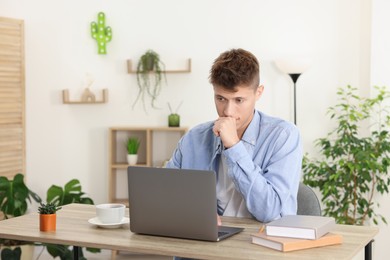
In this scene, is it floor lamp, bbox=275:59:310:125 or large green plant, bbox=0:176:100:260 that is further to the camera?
floor lamp, bbox=275:59:310:125

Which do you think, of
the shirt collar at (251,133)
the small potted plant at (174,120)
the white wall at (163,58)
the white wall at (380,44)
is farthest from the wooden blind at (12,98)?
the shirt collar at (251,133)

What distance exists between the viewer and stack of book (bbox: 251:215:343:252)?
6.93ft

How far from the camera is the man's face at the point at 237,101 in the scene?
2.64 m

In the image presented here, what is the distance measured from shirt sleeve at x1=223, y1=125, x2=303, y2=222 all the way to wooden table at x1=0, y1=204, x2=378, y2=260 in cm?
9

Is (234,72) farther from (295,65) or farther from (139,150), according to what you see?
(139,150)

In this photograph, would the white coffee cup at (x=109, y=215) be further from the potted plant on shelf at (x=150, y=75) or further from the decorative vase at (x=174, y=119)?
the potted plant on shelf at (x=150, y=75)

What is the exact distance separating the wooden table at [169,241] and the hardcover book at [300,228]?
5cm

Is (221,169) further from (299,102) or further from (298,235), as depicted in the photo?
(299,102)

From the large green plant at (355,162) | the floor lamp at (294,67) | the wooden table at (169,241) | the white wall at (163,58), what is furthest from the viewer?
the white wall at (163,58)

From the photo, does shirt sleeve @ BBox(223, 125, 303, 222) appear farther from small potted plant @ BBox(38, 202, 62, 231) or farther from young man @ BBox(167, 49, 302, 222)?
small potted plant @ BBox(38, 202, 62, 231)

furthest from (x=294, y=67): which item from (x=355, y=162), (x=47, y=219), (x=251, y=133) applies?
(x=47, y=219)

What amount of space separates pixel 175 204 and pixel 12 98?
374 centimetres

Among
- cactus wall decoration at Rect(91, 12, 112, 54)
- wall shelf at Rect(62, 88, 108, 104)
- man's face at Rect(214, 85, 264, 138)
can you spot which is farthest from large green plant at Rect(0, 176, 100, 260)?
man's face at Rect(214, 85, 264, 138)

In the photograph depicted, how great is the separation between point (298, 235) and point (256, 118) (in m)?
0.75
